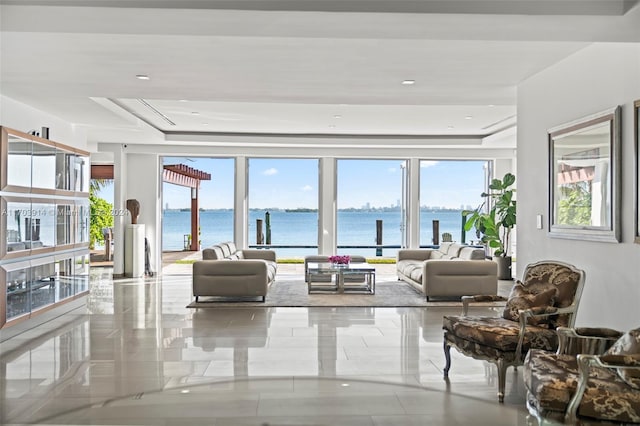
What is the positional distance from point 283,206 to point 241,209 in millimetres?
3617

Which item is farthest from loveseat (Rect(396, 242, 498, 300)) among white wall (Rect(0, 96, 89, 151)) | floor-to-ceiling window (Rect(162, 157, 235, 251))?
floor-to-ceiling window (Rect(162, 157, 235, 251))

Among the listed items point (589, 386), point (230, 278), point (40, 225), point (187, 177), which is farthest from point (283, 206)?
point (589, 386)

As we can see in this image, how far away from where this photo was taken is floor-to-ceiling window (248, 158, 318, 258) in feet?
45.4

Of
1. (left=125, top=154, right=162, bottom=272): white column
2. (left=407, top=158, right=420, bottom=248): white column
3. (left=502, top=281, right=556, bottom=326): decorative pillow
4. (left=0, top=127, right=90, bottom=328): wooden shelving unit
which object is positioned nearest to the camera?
(left=502, top=281, right=556, bottom=326): decorative pillow

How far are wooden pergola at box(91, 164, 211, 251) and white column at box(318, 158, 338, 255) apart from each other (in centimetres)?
372

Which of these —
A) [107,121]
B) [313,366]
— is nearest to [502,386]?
[313,366]

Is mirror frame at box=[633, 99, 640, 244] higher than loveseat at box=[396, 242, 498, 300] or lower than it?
higher

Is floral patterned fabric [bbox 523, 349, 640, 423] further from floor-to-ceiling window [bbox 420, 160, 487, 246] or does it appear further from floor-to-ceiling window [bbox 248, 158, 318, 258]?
floor-to-ceiling window [bbox 420, 160, 487, 246]

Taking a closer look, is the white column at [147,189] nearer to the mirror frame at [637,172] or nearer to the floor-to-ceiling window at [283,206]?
the floor-to-ceiling window at [283,206]

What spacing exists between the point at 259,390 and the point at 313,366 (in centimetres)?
77

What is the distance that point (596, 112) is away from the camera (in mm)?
4449

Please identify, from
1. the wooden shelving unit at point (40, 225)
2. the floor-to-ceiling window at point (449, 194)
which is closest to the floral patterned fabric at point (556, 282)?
the wooden shelving unit at point (40, 225)

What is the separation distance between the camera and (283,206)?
52.1ft

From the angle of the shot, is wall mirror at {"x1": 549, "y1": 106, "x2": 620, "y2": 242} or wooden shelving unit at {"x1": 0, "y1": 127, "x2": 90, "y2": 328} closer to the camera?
wall mirror at {"x1": 549, "y1": 106, "x2": 620, "y2": 242}
